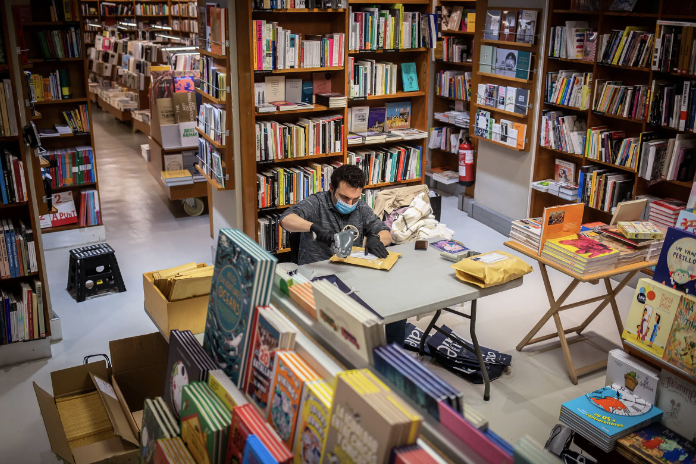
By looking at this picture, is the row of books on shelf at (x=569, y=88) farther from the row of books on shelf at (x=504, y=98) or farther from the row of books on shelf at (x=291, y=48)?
the row of books on shelf at (x=291, y=48)

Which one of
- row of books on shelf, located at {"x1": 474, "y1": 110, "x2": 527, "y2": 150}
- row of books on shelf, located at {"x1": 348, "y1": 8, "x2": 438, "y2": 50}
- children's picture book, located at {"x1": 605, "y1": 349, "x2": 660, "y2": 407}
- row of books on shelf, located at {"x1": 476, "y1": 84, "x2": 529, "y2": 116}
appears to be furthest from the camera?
row of books on shelf, located at {"x1": 474, "y1": 110, "x2": 527, "y2": 150}

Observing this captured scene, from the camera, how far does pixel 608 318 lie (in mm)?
5160

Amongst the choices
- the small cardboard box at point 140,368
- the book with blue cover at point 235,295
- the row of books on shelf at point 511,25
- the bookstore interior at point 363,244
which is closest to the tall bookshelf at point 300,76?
the bookstore interior at point 363,244

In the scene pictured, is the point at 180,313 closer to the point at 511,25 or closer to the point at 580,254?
the point at 580,254

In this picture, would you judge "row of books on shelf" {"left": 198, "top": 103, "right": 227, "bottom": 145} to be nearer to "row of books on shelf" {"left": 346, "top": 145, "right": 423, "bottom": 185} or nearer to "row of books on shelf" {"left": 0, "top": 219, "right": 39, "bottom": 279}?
"row of books on shelf" {"left": 346, "top": 145, "right": 423, "bottom": 185}

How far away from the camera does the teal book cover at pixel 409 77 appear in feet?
20.1

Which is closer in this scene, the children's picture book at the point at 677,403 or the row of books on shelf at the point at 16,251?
the children's picture book at the point at 677,403

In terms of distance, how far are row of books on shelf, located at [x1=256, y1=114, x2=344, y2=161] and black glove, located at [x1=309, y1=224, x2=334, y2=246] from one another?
139 centimetres

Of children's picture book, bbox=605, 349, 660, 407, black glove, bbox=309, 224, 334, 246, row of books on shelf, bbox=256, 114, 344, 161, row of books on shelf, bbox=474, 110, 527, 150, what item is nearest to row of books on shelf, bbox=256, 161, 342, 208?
row of books on shelf, bbox=256, 114, 344, 161

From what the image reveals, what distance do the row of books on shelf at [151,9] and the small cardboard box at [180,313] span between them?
1215 centimetres

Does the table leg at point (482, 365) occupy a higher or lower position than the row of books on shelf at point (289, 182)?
lower

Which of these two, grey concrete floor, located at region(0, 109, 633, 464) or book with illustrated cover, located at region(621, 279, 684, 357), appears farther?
grey concrete floor, located at region(0, 109, 633, 464)

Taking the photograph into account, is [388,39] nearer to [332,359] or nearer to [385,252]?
[385,252]

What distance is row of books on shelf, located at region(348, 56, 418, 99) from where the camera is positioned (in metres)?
5.73
